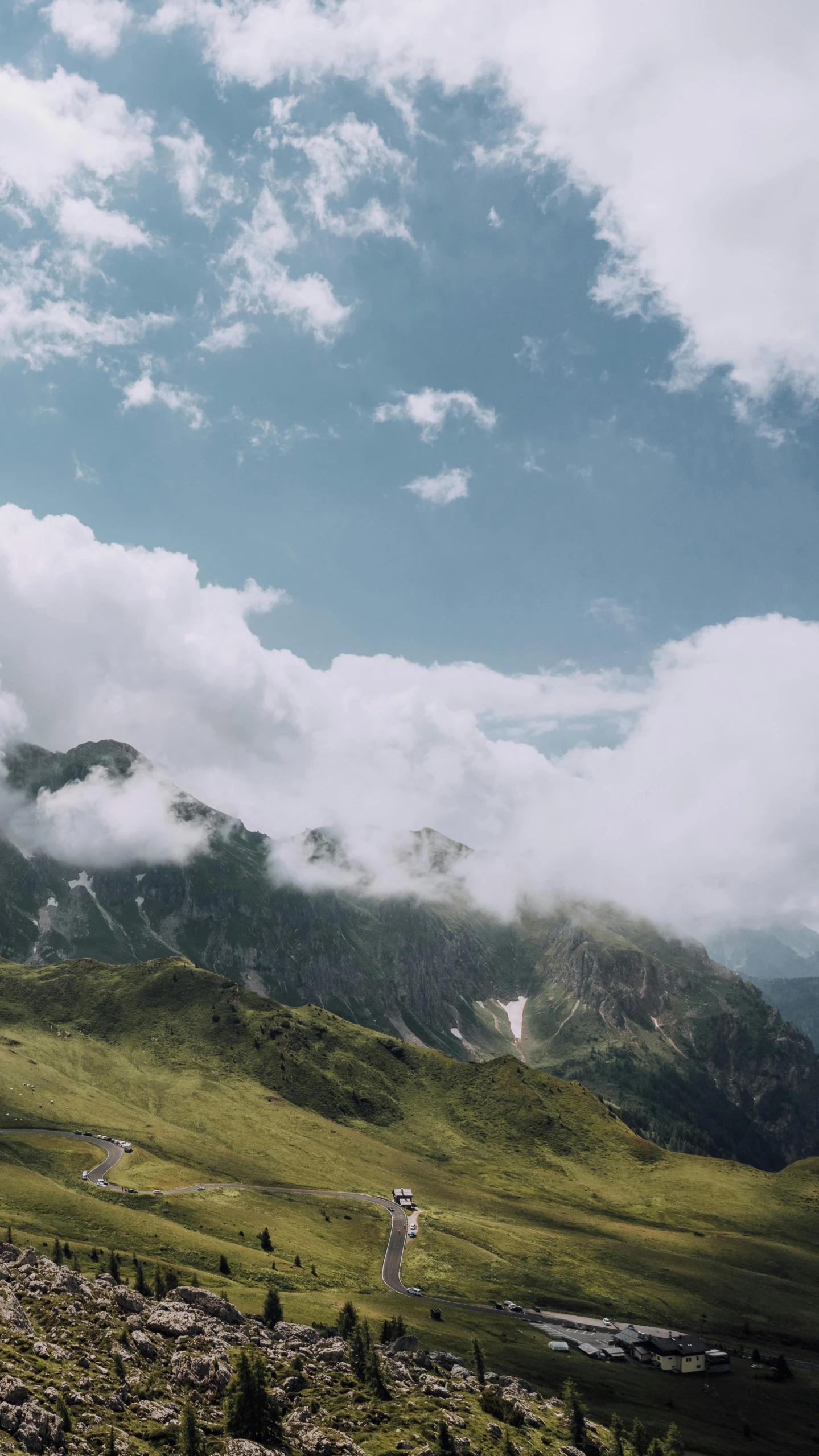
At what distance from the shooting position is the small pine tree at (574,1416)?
85750 mm

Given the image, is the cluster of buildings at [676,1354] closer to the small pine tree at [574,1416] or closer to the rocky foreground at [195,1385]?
the small pine tree at [574,1416]

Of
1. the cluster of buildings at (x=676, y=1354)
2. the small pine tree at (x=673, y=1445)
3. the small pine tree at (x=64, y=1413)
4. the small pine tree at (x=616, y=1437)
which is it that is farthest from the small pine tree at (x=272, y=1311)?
the cluster of buildings at (x=676, y=1354)

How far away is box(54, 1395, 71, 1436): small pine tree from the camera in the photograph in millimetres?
53812

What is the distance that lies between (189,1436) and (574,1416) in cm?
5159

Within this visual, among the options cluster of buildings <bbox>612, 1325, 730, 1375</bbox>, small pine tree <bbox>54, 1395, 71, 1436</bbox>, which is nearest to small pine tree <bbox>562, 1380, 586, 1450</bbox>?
cluster of buildings <bbox>612, 1325, 730, 1375</bbox>

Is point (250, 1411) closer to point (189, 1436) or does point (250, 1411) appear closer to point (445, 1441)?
point (189, 1436)

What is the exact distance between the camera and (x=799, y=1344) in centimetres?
17400

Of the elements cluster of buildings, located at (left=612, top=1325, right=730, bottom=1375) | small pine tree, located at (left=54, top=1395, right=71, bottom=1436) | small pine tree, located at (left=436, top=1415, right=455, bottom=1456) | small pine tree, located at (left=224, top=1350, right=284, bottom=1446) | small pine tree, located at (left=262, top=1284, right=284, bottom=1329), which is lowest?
cluster of buildings, located at (left=612, top=1325, right=730, bottom=1375)

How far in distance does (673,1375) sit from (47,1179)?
136 m

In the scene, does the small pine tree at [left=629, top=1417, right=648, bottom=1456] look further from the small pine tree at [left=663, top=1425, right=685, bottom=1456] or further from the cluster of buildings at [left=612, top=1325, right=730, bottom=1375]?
the cluster of buildings at [left=612, top=1325, right=730, bottom=1375]

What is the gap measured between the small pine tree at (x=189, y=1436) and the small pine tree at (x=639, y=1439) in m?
53.7

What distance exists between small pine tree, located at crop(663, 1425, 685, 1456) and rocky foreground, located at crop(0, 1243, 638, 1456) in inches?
246

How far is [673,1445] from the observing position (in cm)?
9431

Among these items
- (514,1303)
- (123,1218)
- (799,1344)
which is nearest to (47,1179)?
(123,1218)
